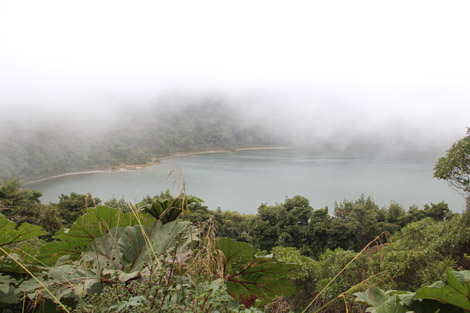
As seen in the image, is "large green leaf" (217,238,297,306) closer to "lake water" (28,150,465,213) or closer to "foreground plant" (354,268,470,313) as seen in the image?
"foreground plant" (354,268,470,313)

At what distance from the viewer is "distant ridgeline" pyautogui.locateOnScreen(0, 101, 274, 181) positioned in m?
46.6

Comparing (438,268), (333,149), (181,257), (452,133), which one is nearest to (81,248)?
(181,257)

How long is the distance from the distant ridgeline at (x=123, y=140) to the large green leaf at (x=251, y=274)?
161ft

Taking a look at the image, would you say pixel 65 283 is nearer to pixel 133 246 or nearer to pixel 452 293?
Answer: pixel 133 246

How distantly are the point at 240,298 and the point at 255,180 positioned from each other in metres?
37.9

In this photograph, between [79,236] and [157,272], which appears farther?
[79,236]

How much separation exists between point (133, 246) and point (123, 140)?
69.0m

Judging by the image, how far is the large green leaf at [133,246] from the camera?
3.91ft

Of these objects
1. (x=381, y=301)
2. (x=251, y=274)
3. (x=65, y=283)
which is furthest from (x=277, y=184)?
(x=65, y=283)

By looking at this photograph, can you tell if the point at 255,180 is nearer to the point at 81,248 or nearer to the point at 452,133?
the point at 81,248

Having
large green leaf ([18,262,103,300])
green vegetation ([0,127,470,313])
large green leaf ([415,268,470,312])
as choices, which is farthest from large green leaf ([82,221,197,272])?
large green leaf ([415,268,470,312])

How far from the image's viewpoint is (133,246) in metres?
1.25

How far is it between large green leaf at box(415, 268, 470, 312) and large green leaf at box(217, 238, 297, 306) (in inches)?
20.6

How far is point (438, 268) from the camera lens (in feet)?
14.3
